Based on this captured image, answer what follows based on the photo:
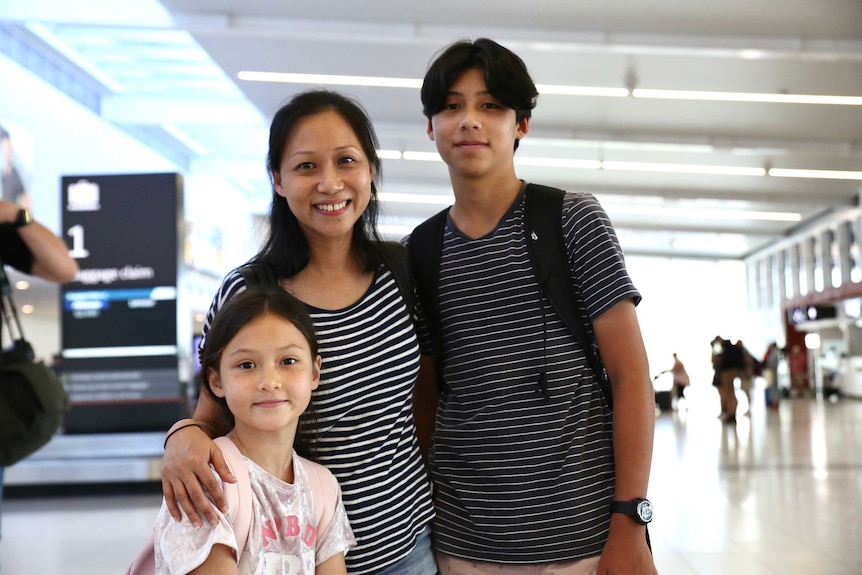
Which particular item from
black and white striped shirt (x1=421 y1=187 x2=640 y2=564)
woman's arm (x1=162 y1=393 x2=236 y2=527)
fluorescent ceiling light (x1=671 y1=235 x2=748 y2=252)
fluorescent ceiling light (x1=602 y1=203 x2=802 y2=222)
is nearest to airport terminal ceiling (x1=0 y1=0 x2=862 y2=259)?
fluorescent ceiling light (x1=602 y1=203 x2=802 y2=222)

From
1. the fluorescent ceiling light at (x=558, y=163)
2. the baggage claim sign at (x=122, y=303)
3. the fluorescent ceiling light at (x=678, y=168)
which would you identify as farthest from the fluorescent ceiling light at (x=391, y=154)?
the baggage claim sign at (x=122, y=303)

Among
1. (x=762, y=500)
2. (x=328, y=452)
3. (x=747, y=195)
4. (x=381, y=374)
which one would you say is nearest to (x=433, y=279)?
(x=381, y=374)

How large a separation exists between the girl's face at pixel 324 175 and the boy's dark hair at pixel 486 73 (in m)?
0.27

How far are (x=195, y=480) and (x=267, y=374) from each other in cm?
23

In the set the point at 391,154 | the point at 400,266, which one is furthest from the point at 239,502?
the point at 391,154

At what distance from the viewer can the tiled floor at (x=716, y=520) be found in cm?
567

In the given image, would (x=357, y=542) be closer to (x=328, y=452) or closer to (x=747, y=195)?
(x=328, y=452)

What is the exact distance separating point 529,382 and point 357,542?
1.57 feet

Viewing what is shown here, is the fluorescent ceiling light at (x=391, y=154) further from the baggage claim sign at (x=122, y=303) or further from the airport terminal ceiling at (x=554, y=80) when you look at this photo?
the baggage claim sign at (x=122, y=303)

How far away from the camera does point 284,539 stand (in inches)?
63.7

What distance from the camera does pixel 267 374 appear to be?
1632 mm

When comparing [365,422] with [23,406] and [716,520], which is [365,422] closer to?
[23,406]

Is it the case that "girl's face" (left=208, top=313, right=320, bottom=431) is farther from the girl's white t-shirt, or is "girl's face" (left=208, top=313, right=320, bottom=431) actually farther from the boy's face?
the boy's face

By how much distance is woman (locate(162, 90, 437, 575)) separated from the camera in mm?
1761
